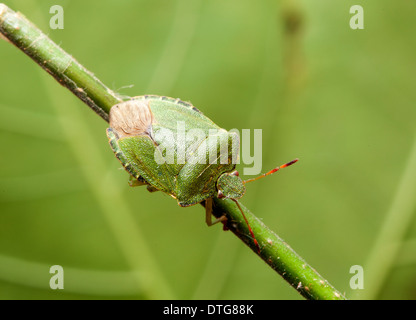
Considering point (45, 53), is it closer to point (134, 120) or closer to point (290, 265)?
point (134, 120)

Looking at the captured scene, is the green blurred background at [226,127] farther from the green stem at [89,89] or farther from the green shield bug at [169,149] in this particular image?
the green stem at [89,89]

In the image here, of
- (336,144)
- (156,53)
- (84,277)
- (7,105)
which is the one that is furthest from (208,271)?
(7,105)

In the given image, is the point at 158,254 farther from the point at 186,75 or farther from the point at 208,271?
the point at 186,75

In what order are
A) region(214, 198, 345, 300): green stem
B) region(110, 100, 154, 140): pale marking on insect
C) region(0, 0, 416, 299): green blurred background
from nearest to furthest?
region(214, 198, 345, 300): green stem → region(110, 100, 154, 140): pale marking on insect → region(0, 0, 416, 299): green blurred background

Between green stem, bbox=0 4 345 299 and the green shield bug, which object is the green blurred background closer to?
the green shield bug

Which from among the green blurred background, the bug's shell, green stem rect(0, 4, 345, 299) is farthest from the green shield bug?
the green blurred background

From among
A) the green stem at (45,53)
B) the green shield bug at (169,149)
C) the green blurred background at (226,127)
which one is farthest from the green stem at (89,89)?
the green blurred background at (226,127)

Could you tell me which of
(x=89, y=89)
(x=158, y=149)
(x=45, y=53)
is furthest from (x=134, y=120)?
(x=45, y=53)
